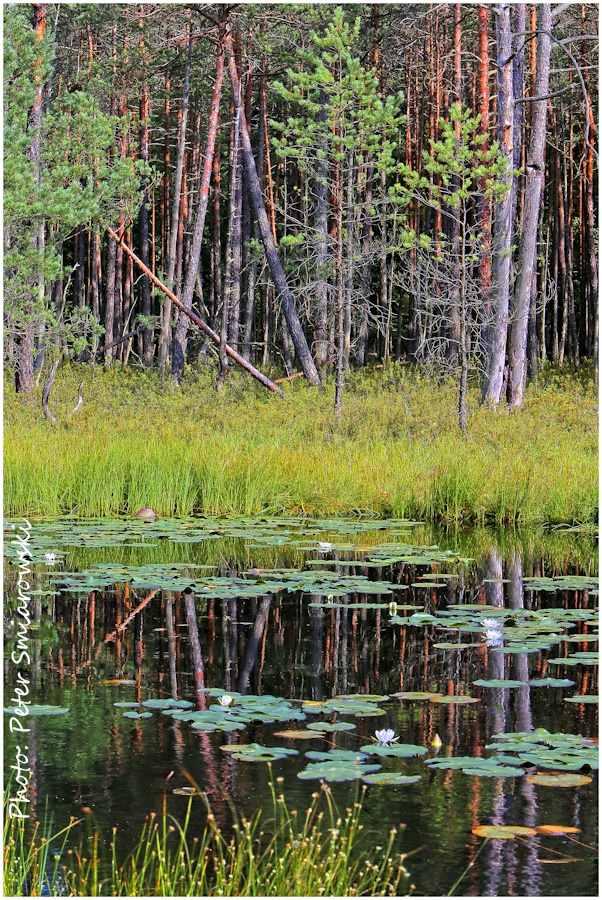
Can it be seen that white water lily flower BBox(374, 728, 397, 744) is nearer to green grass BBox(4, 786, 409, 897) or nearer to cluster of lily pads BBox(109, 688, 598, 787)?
cluster of lily pads BBox(109, 688, 598, 787)

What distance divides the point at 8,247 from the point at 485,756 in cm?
1410

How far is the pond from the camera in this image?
14.1 ft

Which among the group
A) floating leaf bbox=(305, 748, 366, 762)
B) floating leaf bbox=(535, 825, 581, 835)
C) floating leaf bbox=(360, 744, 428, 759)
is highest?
floating leaf bbox=(360, 744, 428, 759)

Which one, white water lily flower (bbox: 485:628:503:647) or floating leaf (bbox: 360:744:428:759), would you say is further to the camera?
white water lily flower (bbox: 485:628:503:647)

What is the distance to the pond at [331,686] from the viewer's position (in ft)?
14.1

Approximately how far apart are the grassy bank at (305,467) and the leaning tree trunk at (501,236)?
2.35 metres

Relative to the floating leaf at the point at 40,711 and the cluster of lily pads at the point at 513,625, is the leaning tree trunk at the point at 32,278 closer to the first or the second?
the cluster of lily pads at the point at 513,625

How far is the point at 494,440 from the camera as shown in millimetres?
14875

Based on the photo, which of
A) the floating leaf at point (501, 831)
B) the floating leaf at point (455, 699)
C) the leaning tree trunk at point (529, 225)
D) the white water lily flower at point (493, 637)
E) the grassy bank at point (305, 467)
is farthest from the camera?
the leaning tree trunk at point (529, 225)

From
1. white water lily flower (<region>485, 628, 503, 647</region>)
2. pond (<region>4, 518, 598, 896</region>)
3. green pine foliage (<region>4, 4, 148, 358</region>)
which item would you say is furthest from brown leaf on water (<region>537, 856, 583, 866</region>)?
green pine foliage (<region>4, 4, 148, 358</region>)

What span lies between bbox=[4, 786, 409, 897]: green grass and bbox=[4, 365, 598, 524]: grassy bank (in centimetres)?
744

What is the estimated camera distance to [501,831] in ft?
13.4

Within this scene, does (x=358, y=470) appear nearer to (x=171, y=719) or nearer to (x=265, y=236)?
(x=171, y=719)

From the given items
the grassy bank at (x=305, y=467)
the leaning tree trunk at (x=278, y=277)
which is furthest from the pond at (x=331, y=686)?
the leaning tree trunk at (x=278, y=277)
